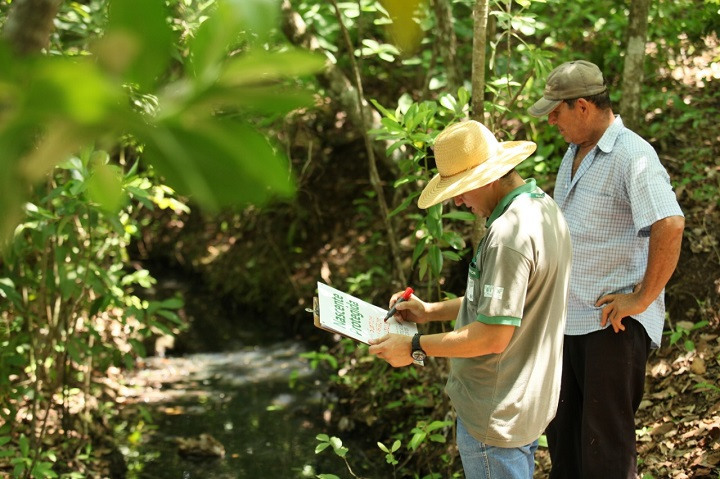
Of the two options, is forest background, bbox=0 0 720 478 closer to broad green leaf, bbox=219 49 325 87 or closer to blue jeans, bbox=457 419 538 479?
broad green leaf, bbox=219 49 325 87

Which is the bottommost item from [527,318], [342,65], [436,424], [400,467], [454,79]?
[400,467]

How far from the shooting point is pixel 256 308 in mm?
7148

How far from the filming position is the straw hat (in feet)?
7.45

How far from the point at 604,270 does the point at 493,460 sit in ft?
2.68

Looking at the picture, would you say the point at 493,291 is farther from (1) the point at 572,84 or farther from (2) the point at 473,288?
(1) the point at 572,84

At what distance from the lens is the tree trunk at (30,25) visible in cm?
54

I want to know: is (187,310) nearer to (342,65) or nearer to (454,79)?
(342,65)

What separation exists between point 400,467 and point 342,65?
3.30 metres

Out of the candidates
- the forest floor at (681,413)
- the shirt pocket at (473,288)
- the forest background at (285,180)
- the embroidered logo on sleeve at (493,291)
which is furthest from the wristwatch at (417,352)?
the forest floor at (681,413)

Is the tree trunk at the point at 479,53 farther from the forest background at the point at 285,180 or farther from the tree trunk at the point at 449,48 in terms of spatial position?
the tree trunk at the point at 449,48

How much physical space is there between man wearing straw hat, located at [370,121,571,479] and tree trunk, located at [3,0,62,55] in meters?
1.65

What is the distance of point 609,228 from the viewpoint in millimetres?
2717

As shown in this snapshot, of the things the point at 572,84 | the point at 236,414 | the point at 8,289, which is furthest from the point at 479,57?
the point at 236,414

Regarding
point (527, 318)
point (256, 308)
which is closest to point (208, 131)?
point (527, 318)
